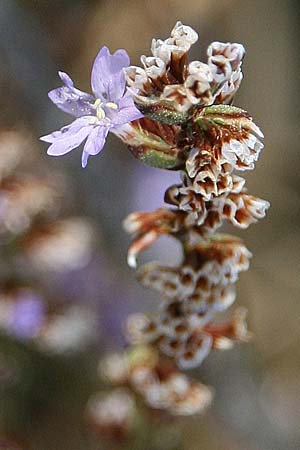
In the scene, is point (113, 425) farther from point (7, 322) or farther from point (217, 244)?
point (217, 244)

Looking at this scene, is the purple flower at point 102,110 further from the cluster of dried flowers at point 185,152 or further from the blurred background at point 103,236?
the blurred background at point 103,236

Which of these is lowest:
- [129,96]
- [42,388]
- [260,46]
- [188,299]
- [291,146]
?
[42,388]

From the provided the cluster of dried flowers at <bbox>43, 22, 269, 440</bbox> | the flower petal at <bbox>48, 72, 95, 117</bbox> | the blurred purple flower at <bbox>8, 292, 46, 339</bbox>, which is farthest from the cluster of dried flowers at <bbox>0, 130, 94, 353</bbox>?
the flower petal at <bbox>48, 72, 95, 117</bbox>

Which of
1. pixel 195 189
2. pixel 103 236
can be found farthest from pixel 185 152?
pixel 103 236

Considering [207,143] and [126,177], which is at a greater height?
[207,143]

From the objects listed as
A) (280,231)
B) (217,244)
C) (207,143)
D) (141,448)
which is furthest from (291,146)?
(207,143)

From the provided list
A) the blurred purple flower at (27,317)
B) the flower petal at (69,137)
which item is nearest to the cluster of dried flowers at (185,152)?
the flower petal at (69,137)

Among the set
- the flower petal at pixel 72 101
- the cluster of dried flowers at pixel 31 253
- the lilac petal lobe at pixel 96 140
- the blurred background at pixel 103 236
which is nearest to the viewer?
the lilac petal lobe at pixel 96 140
